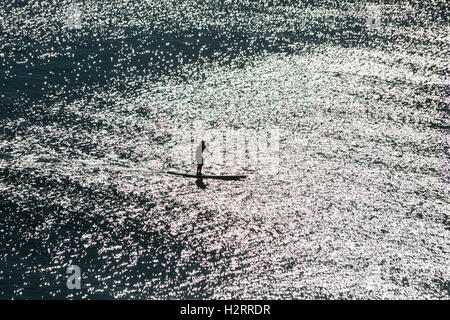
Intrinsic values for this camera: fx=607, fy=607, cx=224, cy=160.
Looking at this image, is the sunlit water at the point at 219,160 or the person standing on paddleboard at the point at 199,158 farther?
the person standing on paddleboard at the point at 199,158

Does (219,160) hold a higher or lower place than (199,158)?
lower

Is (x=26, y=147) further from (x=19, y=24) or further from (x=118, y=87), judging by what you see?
(x=19, y=24)

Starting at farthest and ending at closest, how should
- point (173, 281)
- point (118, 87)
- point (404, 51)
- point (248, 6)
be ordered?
point (248, 6) → point (404, 51) → point (118, 87) → point (173, 281)

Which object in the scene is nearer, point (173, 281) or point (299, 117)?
point (173, 281)

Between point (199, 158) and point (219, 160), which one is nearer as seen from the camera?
point (199, 158)

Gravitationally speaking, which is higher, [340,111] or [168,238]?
[340,111]

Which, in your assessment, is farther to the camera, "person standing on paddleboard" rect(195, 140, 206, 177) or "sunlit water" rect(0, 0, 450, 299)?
"person standing on paddleboard" rect(195, 140, 206, 177)
